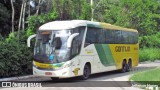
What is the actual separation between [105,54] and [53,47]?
4942 mm

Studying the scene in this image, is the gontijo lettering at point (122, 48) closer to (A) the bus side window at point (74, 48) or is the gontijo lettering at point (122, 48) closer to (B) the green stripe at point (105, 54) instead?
(B) the green stripe at point (105, 54)

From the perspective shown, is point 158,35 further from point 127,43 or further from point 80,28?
A: point 80,28

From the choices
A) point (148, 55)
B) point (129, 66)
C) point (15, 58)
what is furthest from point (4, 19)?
point (148, 55)

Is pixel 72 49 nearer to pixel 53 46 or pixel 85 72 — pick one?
pixel 53 46

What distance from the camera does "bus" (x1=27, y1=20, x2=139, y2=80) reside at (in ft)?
56.7

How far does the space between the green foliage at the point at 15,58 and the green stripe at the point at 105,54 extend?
401 centimetres

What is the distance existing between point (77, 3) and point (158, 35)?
24248 millimetres

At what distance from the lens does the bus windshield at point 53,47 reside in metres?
17.3

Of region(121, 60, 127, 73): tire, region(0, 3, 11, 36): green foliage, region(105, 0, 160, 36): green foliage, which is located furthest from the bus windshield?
region(105, 0, 160, 36): green foliage

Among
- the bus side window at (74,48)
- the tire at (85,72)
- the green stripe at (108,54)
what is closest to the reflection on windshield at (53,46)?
the bus side window at (74,48)

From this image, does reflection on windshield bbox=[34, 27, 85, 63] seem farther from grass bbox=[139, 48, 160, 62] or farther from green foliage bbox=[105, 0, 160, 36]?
grass bbox=[139, 48, 160, 62]

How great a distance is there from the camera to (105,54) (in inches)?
846

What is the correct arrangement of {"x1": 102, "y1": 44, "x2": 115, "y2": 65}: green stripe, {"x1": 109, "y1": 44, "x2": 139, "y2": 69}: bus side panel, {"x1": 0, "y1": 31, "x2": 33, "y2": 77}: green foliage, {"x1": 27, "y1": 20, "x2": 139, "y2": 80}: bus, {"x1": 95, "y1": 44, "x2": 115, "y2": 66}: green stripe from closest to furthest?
{"x1": 27, "y1": 20, "x2": 139, "y2": 80}: bus < {"x1": 0, "y1": 31, "x2": 33, "y2": 77}: green foliage < {"x1": 95, "y1": 44, "x2": 115, "y2": 66}: green stripe < {"x1": 102, "y1": 44, "x2": 115, "y2": 65}: green stripe < {"x1": 109, "y1": 44, "x2": 139, "y2": 69}: bus side panel

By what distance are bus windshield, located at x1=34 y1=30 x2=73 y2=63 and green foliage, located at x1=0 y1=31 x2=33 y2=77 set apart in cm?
207
